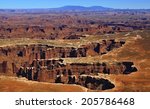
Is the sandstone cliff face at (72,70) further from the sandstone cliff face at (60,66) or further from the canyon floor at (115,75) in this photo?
the canyon floor at (115,75)

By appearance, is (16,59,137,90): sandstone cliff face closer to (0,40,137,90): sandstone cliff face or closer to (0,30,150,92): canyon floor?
(0,40,137,90): sandstone cliff face

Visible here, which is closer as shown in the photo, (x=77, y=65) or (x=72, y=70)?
(x=72, y=70)

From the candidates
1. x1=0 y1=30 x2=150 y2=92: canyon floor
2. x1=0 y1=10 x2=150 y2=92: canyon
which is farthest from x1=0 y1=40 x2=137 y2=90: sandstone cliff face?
x1=0 y1=30 x2=150 y2=92: canyon floor

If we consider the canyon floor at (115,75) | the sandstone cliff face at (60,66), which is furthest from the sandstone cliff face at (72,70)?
the canyon floor at (115,75)

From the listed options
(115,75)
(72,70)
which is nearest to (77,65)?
(72,70)

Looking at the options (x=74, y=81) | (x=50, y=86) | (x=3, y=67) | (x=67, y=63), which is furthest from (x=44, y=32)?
(x=50, y=86)

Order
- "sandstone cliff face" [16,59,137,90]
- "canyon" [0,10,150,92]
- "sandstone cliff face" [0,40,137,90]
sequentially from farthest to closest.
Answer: "sandstone cliff face" [16,59,137,90], "sandstone cliff face" [0,40,137,90], "canyon" [0,10,150,92]

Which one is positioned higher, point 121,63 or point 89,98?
point 89,98

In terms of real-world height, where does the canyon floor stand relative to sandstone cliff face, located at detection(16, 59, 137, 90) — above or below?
above

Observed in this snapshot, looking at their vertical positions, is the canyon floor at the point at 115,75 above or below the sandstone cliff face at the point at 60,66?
above

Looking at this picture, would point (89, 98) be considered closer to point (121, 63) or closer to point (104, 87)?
point (104, 87)

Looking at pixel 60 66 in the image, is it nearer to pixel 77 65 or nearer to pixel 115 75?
pixel 77 65
